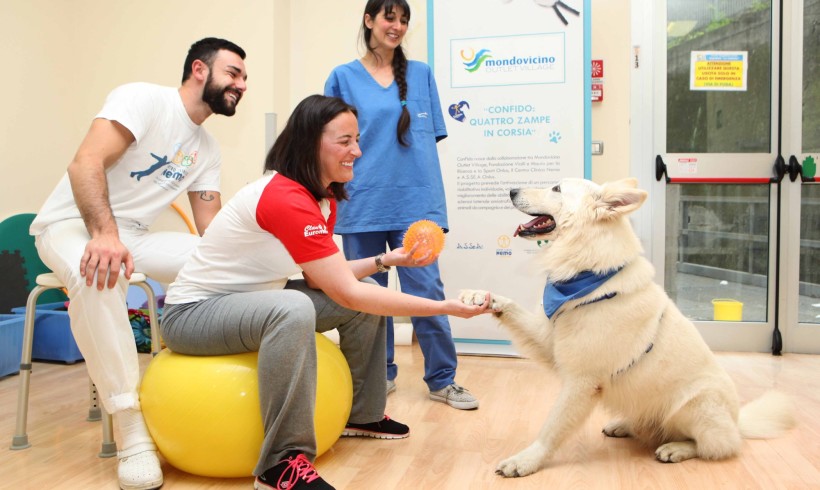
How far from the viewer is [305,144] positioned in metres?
1.73

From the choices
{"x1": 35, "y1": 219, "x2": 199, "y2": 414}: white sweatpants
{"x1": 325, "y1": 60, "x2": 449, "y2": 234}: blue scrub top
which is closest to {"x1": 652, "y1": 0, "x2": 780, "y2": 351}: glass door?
{"x1": 325, "y1": 60, "x2": 449, "y2": 234}: blue scrub top

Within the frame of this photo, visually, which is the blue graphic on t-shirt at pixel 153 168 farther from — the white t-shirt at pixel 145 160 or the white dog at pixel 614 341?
the white dog at pixel 614 341

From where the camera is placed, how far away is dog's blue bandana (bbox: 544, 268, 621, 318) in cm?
180

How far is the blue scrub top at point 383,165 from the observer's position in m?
2.50

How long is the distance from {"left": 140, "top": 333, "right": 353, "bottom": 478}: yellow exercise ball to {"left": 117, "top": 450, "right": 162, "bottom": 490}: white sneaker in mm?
45

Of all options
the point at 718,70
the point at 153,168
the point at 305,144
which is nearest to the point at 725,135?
the point at 718,70

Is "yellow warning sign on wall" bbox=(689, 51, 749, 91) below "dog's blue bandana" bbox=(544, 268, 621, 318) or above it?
above

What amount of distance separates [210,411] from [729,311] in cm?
317

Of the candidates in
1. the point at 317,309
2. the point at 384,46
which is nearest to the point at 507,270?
the point at 384,46

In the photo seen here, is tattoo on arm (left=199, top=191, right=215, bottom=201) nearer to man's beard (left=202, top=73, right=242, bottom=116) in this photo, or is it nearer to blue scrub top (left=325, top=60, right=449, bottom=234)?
man's beard (left=202, top=73, right=242, bottom=116)

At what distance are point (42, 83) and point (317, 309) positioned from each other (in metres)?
2.90

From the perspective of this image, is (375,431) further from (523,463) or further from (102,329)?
(102,329)

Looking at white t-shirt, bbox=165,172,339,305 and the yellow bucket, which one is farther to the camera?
the yellow bucket

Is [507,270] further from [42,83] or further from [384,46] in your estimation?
[42,83]
